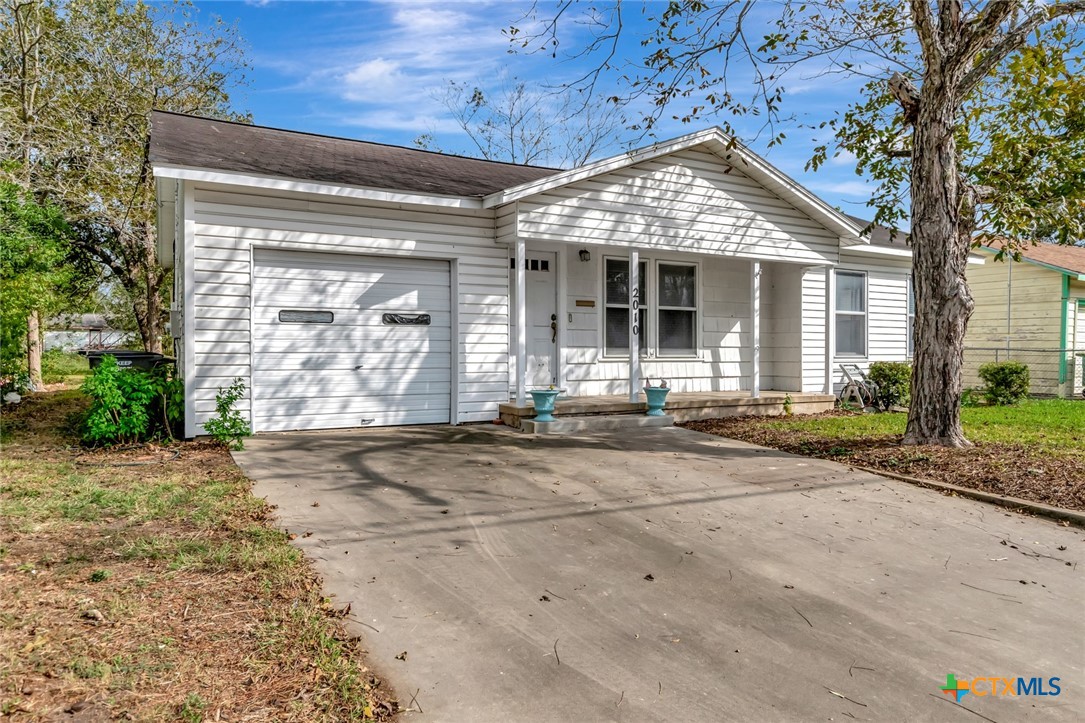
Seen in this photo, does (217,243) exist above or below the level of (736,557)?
above

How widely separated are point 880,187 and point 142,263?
1798 centimetres

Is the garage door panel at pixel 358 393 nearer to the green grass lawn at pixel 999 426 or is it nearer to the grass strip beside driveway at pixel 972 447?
the grass strip beside driveway at pixel 972 447

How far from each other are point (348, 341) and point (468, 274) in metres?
1.84

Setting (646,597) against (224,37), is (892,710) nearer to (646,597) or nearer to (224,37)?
(646,597)

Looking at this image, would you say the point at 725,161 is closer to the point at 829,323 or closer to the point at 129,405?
the point at 829,323

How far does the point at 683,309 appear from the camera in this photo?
37.7 ft

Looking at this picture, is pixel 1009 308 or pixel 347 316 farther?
pixel 1009 308


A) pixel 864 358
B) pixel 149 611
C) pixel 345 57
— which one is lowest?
pixel 149 611

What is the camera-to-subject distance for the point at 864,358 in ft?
43.4

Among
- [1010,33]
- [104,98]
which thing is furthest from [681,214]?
[104,98]

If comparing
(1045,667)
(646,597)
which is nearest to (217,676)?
(646,597)

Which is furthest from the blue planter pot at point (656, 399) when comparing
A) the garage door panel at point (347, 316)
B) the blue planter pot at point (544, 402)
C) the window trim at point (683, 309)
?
the garage door panel at point (347, 316)

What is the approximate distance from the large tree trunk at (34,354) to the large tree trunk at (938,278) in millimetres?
16298

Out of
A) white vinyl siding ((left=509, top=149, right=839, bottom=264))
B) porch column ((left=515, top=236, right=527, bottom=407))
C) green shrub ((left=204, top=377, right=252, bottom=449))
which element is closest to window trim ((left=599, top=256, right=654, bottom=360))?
white vinyl siding ((left=509, top=149, right=839, bottom=264))
